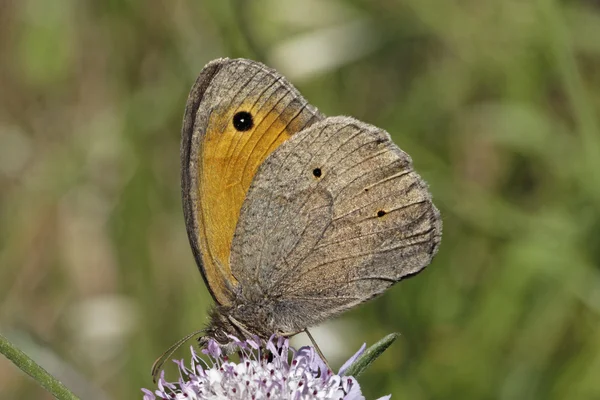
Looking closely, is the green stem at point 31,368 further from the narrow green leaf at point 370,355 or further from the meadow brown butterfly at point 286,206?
the narrow green leaf at point 370,355

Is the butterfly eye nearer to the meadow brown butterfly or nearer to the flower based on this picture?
the meadow brown butterfly

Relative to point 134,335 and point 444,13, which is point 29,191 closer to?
point 134,335

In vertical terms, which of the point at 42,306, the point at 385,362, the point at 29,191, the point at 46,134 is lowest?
the point at 385,362

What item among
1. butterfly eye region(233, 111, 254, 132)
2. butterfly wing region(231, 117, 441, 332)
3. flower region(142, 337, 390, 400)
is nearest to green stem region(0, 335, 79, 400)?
flower region(142, 337, 390, 400)

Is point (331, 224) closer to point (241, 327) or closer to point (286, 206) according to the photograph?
point (286, 206)

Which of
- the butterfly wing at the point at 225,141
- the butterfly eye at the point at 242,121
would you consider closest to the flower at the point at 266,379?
the butterfly wing at the point at 225,141

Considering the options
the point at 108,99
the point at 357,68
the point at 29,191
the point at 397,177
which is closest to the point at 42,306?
the point at 29,191
